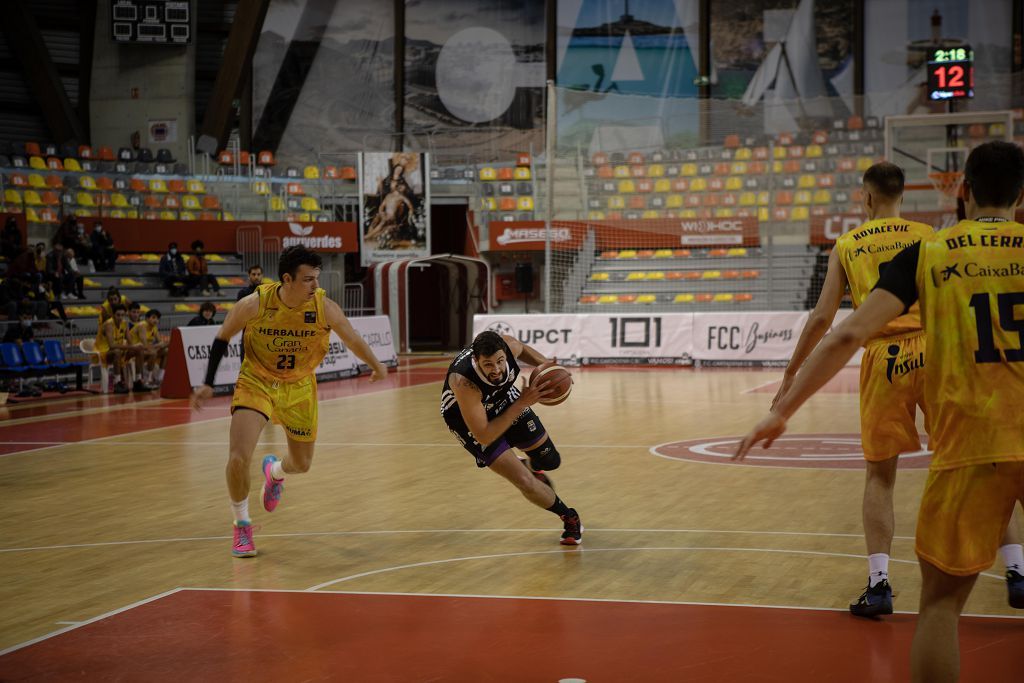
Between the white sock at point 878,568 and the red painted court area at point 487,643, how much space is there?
6.9 inches

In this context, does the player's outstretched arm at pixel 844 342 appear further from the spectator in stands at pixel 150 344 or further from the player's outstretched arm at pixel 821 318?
the spectator in stands at pixel 150 344

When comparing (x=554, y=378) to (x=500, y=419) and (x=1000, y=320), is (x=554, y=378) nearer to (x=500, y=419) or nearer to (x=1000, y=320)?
(x=500, y=419)

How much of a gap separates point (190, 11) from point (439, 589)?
30.5 meters

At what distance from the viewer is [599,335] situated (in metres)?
23.0

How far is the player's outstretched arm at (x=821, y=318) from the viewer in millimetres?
4570

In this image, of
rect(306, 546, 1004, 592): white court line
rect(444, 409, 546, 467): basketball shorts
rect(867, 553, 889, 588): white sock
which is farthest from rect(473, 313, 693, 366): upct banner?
rect(867, 553, 889, 588): white sock

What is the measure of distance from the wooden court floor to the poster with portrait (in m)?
19.4

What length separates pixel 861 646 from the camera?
4.46m

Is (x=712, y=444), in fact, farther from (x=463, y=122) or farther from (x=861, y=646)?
(x=463, y=122)

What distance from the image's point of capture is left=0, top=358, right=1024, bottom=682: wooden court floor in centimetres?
446

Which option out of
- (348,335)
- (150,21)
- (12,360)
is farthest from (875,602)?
(150,21)

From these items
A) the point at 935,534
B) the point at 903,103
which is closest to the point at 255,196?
the point at 903,103

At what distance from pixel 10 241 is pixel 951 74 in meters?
18.8

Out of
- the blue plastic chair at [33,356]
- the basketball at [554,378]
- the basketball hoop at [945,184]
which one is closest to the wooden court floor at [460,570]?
the basketball at [554,378]
